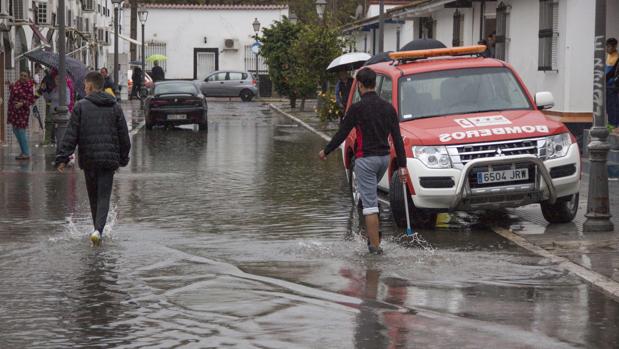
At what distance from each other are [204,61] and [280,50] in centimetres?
2125

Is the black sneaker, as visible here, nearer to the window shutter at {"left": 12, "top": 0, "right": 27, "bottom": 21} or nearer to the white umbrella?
the white umbrella

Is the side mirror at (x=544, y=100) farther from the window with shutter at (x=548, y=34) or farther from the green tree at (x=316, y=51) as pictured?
the green tree at (x=316, y=51)

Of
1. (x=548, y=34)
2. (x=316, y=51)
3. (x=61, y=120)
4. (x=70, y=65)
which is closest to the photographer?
(x=61, y=120)

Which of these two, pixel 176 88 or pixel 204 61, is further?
pixel 204 61

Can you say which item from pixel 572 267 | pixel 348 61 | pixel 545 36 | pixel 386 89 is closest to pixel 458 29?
pixel 545 36

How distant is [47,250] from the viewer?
11781 mm

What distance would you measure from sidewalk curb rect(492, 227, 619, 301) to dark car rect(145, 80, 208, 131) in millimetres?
22622

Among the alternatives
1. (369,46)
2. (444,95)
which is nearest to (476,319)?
(444,95)

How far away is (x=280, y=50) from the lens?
5050cm

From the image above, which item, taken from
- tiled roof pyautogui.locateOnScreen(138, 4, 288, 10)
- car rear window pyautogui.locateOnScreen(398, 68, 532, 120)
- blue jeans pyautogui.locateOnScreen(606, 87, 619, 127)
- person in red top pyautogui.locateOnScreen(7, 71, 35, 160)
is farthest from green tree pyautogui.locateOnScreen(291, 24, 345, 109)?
tiled roof pyautogui.locateOnScreen(138, 4, 288, 10)

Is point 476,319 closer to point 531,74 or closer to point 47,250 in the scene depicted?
point 47,250

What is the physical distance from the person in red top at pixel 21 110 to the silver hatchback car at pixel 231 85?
36.0 m

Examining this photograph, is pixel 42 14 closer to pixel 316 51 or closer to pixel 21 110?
pixel 316 51

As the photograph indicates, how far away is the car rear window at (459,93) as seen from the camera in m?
14.2
